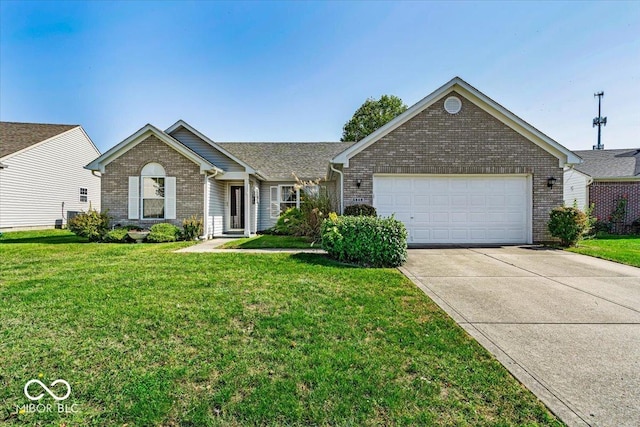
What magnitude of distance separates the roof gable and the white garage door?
4.36 feet

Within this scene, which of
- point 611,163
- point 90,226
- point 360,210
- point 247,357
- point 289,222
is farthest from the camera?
point 611,163

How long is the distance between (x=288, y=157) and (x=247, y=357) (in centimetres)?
1646

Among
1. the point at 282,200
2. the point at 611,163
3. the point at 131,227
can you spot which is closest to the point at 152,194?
the point at 131,227

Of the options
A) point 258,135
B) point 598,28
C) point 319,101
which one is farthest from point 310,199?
point 258,135

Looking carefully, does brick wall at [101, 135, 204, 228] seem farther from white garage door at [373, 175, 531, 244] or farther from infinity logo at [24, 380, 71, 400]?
infinity logo at [24, 380, 71, 400]

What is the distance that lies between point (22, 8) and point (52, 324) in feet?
44.7

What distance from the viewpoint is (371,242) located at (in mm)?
7480

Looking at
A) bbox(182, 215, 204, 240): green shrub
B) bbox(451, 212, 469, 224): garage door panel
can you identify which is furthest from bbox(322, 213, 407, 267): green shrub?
bbox(182, 215, 204, 240): green shrub

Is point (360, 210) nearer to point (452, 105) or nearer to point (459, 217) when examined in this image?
point (459, 217)

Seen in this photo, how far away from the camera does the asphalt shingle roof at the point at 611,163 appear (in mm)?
17391

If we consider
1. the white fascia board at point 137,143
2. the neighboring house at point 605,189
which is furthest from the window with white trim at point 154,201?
the neighboring house at point 605,189

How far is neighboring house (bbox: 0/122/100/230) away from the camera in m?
16.4

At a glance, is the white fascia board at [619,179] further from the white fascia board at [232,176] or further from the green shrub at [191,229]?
the green shrub at [191,229]

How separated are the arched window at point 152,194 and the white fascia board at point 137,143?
3.40 ft
